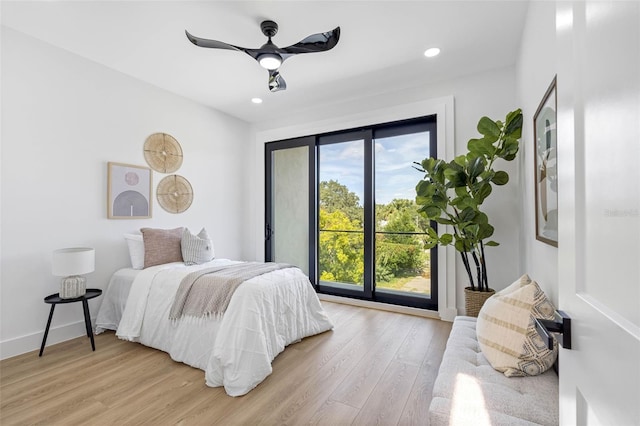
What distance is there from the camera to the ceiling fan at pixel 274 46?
2.12 meters

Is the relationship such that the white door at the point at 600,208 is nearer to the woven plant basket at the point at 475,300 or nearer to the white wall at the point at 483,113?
the woven plant basket at the point at 475,300

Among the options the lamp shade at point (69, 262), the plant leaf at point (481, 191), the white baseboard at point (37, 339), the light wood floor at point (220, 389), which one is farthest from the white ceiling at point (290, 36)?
the light wood floor at point (220, 389)

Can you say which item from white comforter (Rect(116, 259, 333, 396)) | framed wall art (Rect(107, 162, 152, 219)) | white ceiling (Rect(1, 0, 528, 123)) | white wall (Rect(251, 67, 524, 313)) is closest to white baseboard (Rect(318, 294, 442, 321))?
white wall (Rect(251, 67, 524, 313))

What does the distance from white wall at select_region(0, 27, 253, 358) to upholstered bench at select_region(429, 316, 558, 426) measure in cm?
335

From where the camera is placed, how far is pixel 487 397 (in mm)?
1222

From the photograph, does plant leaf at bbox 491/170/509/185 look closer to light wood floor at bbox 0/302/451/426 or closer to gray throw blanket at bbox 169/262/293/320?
light wood floor at bbox 0/302/451/426

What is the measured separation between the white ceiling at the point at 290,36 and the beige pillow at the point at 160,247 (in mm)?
1787

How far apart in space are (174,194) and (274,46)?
7.82 feet

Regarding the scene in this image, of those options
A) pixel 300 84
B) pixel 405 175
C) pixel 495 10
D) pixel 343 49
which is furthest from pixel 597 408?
pixel 300 84

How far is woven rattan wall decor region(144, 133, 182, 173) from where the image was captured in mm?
3532

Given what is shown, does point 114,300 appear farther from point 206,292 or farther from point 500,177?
point 500,177

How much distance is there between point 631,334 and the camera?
43 cm

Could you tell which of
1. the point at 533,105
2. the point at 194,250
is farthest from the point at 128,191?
the point at 533,105

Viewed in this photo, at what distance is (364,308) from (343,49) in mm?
2989
